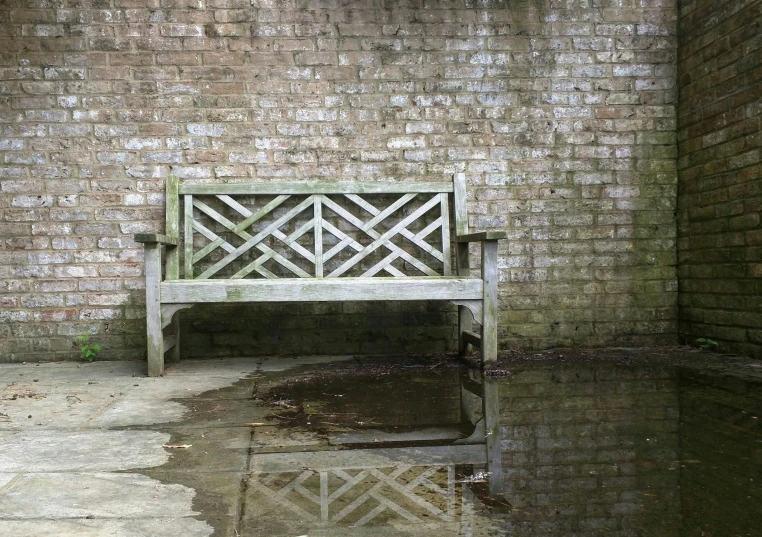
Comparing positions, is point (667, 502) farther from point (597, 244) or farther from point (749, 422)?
point (597, 244)

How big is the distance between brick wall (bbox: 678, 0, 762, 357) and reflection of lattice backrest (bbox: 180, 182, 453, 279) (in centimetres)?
190

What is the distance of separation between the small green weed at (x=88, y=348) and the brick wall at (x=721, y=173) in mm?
4501

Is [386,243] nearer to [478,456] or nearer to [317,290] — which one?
[317,290]

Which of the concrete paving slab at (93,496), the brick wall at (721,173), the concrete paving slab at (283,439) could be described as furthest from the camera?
the brick wall at (721,173)

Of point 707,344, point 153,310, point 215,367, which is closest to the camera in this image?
point 153,310

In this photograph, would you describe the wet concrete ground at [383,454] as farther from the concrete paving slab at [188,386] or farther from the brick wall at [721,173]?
the brick wall at [721,173]

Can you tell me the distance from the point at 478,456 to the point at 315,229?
8.54 feet

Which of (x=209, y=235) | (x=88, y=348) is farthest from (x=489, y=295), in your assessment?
(x=88, y=348)

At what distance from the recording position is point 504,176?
4688mm

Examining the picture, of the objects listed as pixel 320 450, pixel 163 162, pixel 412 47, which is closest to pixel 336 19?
pixel 412 47

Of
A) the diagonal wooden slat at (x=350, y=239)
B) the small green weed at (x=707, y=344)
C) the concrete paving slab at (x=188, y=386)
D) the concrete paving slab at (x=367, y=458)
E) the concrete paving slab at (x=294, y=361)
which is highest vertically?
the diagonal wooden slat at (x=350, y=239)

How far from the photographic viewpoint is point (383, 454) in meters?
2.18

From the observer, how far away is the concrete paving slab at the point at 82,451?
2099 mm

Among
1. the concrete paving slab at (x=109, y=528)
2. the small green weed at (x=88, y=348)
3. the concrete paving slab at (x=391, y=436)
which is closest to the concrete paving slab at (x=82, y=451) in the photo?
the concrete paving slab at (x=109, y=528)
